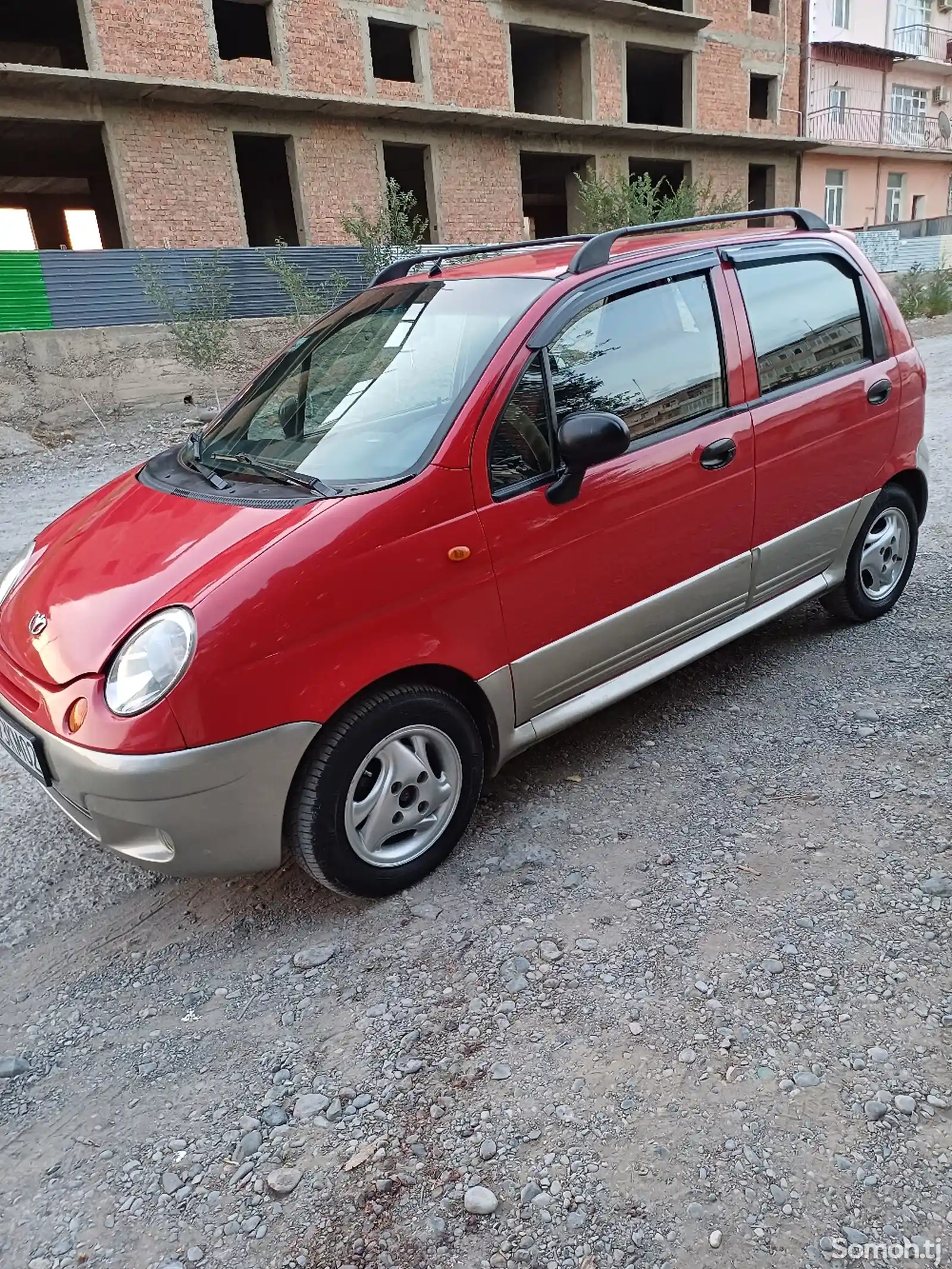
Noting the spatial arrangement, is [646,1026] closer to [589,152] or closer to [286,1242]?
[286,1242]

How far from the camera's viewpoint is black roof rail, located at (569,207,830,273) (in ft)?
10.6

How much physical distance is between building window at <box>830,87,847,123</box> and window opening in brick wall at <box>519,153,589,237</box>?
11.7 meters

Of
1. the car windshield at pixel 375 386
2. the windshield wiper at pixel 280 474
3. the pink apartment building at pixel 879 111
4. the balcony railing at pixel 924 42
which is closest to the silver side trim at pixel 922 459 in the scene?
the car windshield at pixel 375 386

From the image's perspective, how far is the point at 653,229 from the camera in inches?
141

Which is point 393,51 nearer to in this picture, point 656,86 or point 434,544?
point 656,86

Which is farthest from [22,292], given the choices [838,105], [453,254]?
[838,105]

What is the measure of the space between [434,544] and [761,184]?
31874 millimetres

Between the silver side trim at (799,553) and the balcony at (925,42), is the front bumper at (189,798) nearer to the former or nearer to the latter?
the silver side trim at (799,553)

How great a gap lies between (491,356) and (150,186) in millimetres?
17977

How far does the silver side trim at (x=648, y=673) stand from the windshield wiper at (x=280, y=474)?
836 mm

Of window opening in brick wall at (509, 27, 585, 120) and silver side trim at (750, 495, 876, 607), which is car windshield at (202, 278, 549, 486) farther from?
window opening in brick wall at (509, 27, 585, 120)

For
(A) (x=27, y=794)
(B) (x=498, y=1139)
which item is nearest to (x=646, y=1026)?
(B) (x=498, y=1139)

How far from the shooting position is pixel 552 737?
385cm

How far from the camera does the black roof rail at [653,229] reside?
10.6 feet
